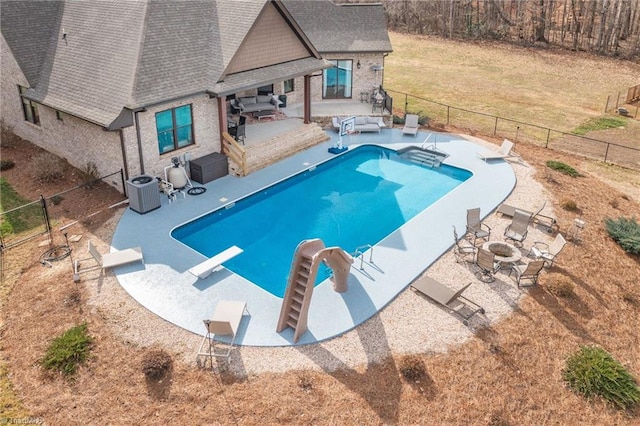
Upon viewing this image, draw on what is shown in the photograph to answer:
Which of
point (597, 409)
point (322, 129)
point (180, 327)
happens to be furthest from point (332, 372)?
point (322, 129)

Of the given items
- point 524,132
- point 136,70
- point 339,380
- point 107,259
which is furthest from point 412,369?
point 524,132

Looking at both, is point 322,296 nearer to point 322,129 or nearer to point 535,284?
point 535,284

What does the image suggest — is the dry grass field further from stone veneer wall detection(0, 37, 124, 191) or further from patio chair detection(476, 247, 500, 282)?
stone veneer wall detection(0, 37, 124, 191)

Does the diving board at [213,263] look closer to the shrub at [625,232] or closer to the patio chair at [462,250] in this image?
the patio chair at [462,250]

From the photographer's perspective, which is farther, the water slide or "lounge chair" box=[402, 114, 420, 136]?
"lounge chair" box=[402, 114, 420, 136]

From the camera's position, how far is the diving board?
15055 millimetres

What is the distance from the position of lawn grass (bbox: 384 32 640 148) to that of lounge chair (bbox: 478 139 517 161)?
421cm

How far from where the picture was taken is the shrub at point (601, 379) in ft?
38.0

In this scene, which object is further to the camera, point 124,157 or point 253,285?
point 124,157

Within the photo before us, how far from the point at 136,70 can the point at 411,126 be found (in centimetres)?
1499

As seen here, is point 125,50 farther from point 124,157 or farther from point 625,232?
point 625,232

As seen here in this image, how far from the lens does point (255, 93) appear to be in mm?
29047

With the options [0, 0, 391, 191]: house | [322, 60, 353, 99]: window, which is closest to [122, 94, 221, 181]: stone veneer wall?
[0, 0, 391, 191]: house

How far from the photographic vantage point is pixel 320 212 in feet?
66.4
